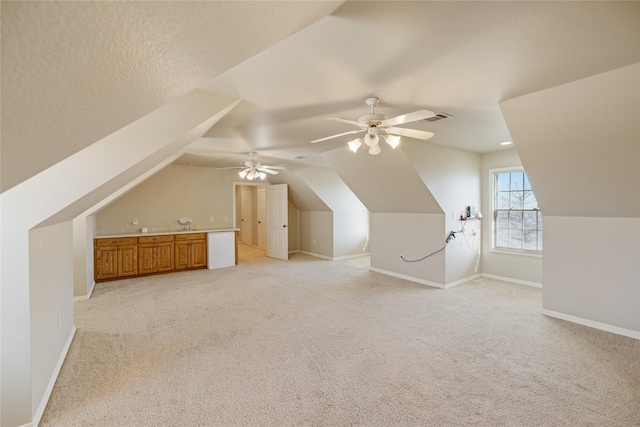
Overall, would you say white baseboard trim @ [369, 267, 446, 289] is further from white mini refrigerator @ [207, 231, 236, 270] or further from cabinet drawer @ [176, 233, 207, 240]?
cabinet drawer @ [176, 233, 207, 240]

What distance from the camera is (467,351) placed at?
2904 millimetres

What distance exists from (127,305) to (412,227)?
4.90m

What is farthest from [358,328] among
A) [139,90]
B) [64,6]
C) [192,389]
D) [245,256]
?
[245,256]

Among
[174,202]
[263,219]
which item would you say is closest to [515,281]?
[263,219]

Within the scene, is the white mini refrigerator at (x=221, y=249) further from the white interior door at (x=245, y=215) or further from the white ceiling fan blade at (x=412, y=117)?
the white ceiling fan blade at (x=412, y=117)

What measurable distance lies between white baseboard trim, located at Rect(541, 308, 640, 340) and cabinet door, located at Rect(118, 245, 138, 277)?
22.9 feet

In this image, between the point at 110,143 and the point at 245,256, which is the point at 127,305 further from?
the point at 245,256

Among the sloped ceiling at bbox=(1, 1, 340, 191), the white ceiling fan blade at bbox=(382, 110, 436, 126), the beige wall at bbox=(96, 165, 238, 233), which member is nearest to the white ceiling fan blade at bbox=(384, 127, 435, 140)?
the white ceiling fan blade at bbox=(382, 110, 436, 126)

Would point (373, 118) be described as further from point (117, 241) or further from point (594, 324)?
point (117, 241)

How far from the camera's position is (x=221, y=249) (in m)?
6.79

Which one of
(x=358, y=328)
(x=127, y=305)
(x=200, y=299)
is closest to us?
(x=358, y=328)

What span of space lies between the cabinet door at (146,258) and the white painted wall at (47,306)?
281 centimetres

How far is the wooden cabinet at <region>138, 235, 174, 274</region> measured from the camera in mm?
5887

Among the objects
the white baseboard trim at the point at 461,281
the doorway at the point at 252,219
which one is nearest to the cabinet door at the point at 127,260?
the doorway at the point at 252,219
